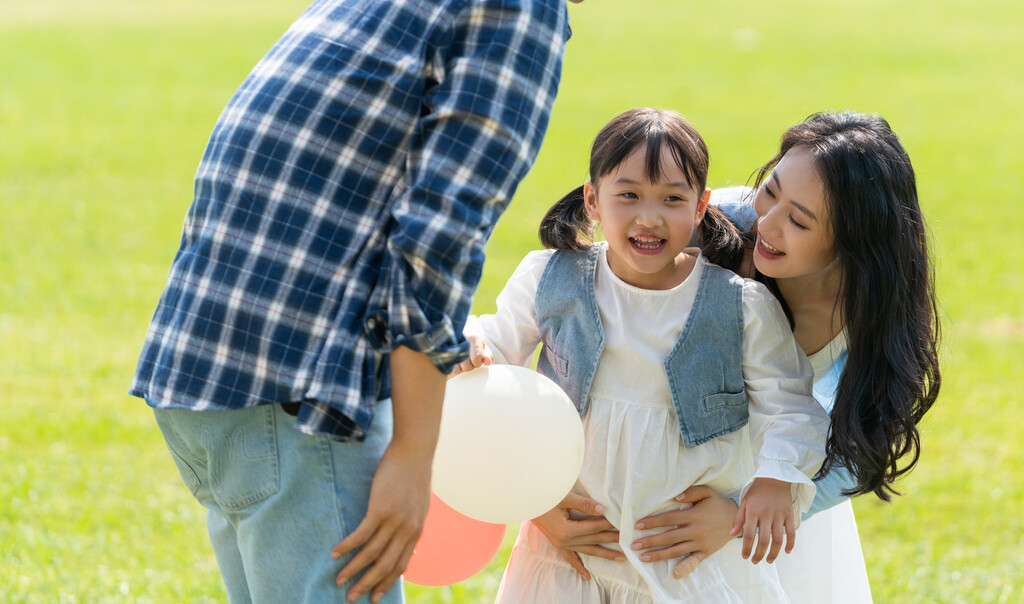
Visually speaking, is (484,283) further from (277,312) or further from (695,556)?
(277,312)

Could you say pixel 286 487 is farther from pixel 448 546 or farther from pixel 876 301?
pixel 876 301

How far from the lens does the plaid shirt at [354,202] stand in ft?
5.20

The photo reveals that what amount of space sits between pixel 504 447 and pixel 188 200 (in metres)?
10.9

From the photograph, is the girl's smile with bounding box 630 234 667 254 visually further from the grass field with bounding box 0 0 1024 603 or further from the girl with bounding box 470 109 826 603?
the grass field with bounding box 0 0 1024 603

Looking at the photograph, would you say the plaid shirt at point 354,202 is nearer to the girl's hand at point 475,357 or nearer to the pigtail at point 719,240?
the girl's hand at point 475,357

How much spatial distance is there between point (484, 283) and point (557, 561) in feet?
23.6

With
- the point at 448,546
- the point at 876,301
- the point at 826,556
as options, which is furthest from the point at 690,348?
the point at 826,556

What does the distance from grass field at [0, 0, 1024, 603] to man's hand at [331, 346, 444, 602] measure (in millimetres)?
1892

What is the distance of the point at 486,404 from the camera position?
209 centimetres

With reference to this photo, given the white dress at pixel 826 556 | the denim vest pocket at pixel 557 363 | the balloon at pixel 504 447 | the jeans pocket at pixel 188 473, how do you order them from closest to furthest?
the jeans pocket at pixel 188 473 < the balloon at pixel 504 447 < the denim vest pocket at pixel 557 363 < the white dress at pixel 826 556

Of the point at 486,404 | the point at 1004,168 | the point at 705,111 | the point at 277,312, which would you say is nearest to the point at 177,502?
the point at 486,404

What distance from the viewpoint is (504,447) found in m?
2.08

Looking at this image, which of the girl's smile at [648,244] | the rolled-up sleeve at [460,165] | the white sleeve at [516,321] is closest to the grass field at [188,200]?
the girl's smile at [648,244]

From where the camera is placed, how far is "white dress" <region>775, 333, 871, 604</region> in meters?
2.69
